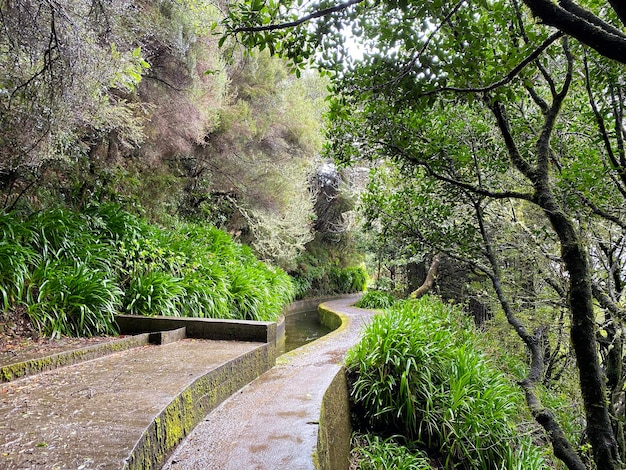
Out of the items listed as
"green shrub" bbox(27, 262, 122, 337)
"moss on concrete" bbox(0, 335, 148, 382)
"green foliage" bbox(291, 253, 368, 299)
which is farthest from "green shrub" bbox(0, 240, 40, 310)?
"green foliage" bbox(291, 253, 368, 299)

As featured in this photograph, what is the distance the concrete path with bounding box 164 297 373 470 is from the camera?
7.00 ft

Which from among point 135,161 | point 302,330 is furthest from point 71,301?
point 302,330

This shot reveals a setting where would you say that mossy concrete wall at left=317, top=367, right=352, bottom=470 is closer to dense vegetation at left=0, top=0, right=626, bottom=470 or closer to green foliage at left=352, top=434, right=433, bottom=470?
green foliage at left=352, top=434, right=433, bottom=470

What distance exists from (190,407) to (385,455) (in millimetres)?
1800

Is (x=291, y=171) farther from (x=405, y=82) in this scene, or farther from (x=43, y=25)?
(x=405, y=82)

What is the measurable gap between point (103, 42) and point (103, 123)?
1.49 metres

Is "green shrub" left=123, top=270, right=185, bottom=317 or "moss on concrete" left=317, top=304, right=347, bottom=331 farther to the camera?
"moss on concrete" left=317, top=304, right=347, bottom=331

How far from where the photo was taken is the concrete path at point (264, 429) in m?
2.13

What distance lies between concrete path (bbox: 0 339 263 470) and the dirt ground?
30cm

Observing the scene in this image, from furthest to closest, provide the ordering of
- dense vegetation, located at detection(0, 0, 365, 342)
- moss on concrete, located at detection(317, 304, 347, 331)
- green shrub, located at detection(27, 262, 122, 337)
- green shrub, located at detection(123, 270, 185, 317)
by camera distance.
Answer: moss on concrete, located at detection(317, 304, 347, 331)
green shrub, located at detection(123, 270, 185, 317)
green shrub, located at detection(27, 262, 122, 337)
dense vegetation, located at detection(0, 0, 365, 342)

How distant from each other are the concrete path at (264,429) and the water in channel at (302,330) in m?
3.45

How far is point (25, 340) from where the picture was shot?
350 cm

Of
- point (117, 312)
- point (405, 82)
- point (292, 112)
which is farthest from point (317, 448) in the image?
point (292, 112)

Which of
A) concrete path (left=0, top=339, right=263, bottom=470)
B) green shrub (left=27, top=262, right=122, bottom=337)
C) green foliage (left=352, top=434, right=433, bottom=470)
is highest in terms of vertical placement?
green shrub (left=27, top=262, right=122, bottom=337)
